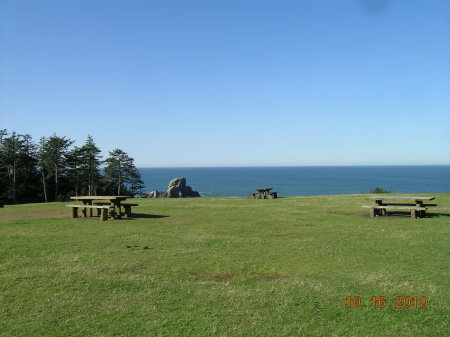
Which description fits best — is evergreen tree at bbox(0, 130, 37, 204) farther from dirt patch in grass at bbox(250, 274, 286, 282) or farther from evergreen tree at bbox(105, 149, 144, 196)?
dirt patch in grass at bbox(250, 274, 286, 282)

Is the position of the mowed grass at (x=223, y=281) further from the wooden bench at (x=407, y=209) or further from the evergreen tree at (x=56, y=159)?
the evergreen tree at (x=56, y=159)

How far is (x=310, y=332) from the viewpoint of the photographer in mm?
4816

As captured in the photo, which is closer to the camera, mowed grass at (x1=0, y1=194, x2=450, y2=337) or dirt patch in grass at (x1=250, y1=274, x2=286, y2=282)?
mowed grass at (x1=0, y1=194, x2=450, y2=337)

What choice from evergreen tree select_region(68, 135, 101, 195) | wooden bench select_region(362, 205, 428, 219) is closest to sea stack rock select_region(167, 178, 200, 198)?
evergreen tree select_region(68, 135, 101, 195)

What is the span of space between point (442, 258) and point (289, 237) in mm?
4200

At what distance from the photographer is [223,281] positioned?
22.7ft

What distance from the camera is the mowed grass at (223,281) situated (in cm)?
505
